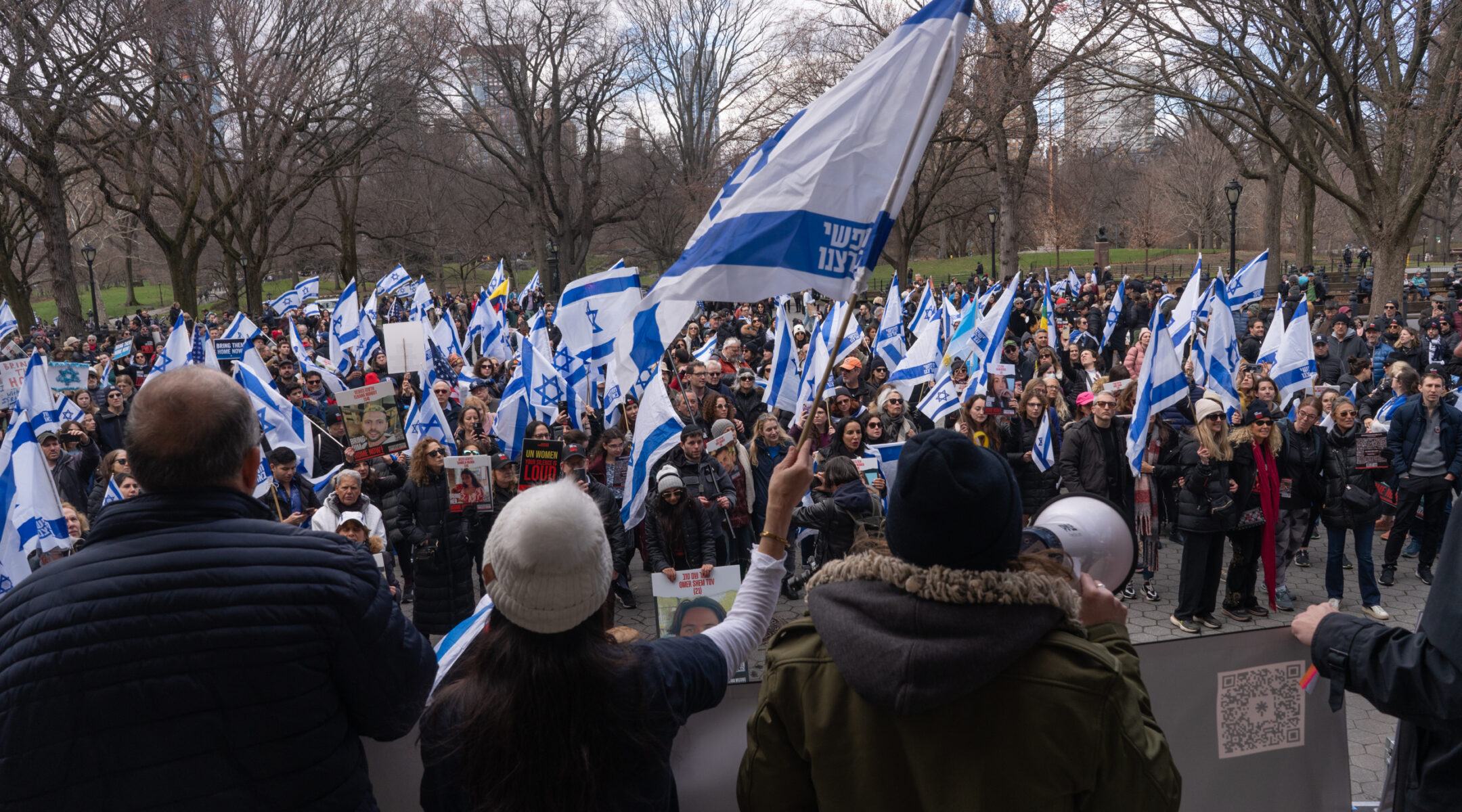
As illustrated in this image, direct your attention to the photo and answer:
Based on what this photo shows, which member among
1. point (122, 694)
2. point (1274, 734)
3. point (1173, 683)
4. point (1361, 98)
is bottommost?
point (1274, 734)

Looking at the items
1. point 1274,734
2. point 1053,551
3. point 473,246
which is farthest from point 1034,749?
point 473,246

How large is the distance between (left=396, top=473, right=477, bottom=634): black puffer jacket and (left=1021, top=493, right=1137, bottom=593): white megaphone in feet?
17.0

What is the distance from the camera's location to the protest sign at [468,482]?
6.94 metres

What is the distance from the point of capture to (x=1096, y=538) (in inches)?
92.0

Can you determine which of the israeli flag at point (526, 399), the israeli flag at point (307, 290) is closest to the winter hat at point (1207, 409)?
the israeli flag at point (526, 399)

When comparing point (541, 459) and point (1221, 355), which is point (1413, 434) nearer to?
point (1221, 355)

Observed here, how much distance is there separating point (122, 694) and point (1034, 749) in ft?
5.25

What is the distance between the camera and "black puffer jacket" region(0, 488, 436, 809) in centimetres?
176

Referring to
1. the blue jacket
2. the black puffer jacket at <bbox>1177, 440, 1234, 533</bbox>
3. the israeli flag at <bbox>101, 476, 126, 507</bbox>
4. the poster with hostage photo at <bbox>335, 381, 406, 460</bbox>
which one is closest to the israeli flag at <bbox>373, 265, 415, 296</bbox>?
the poster with hostage photo at <bbox>335, 381, 406, 460</bbox>

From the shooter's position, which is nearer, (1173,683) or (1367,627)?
(1367,627)

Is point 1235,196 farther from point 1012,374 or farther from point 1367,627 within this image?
point 1367,627

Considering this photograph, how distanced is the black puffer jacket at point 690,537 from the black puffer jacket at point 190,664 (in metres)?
5.18

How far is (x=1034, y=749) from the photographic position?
1696 millimetres

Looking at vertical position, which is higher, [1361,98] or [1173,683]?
[1361,98]
